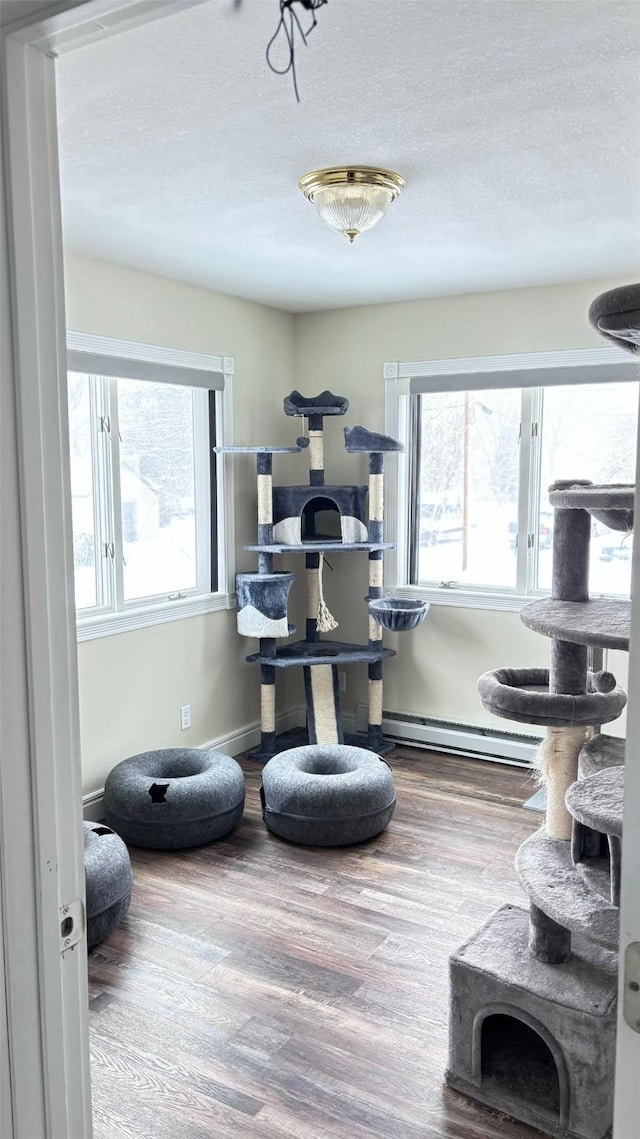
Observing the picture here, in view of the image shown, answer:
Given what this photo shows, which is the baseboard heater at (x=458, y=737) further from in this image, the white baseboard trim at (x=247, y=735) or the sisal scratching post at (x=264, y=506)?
the sisal scratching post at (x=264, y=506)

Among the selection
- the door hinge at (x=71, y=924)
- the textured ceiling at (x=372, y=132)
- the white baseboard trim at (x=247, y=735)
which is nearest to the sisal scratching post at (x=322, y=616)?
the white baseboard trim at (x=247, y=735)

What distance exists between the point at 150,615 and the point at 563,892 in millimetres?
2458

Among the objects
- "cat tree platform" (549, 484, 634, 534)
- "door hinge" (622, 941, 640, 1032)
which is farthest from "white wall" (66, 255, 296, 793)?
"door hinge" (622, 941, 640, 1032)

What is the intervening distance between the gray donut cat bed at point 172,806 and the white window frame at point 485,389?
1654mm

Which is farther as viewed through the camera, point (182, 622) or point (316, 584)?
point (316, 584)

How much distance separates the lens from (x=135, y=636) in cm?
391

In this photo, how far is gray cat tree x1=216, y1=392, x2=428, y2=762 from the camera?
4336mm

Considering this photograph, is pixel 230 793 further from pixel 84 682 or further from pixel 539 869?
pixel 539 869

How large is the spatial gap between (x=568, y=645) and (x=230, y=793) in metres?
1.88

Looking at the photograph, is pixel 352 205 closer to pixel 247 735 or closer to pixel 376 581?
pixel 376 581

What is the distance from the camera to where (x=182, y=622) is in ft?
13.8

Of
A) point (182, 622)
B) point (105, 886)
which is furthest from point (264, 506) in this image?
point (105, 886)

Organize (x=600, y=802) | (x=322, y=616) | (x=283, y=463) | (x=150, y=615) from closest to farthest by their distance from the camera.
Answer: (x=600, y=802)
(x=150, y=615)
(x=322, y=616)
(x=283, y=463)

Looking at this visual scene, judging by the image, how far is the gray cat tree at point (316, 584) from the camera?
4336 millimetres
